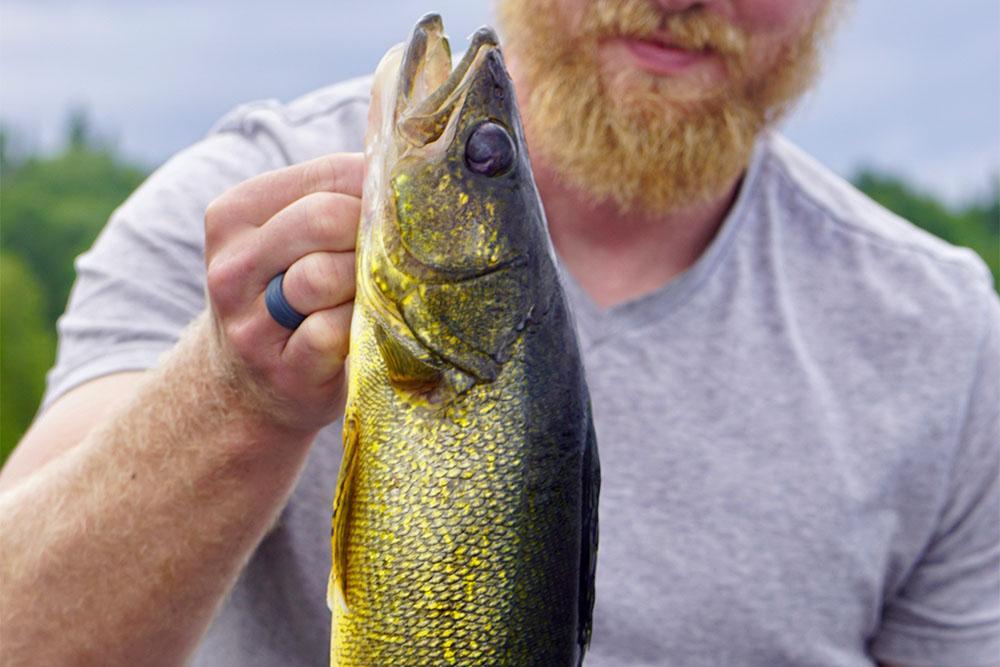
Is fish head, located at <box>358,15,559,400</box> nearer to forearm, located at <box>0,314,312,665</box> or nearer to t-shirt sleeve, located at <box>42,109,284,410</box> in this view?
forearm, located at <box>0,314,312,665</box>

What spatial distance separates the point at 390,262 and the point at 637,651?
63.8 inches

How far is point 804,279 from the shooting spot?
11.7 feet

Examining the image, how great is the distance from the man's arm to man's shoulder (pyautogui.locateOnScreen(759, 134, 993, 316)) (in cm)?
180

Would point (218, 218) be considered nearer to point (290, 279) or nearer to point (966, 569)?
point (290, 279)

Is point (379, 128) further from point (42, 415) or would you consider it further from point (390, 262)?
point (42, 415)

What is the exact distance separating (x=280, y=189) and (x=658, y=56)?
1.38 meters

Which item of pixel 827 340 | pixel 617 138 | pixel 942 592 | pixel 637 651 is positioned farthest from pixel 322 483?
pixel 942 592

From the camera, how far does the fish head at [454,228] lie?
204cm

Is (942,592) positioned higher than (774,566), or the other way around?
(774,566)

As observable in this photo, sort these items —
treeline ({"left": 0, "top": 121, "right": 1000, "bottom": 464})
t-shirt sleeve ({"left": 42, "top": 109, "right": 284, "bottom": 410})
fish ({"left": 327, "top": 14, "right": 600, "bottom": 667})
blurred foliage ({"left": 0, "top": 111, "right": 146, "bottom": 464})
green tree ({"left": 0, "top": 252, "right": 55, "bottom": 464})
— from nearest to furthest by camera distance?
fish ({"left": 327, "top": 14, "right": 600, "bottom": 667}) → t-shirt sleeve ({"left": 42, "top": 109, "right": 284, "bottom": 410}) → green tree ({"left": 0, "top": 252, "right": 55, "bottom": 464}) → blurred foliage ({"left": 0, "top": 111, "right": 146, "bottom": 464}) → treeline ({"left": 0, "top": 121, "right": 1000, "bottom": 464})

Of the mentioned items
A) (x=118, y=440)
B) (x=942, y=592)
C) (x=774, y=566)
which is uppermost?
(x=118, y=440)

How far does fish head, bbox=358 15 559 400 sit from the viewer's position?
2.04m

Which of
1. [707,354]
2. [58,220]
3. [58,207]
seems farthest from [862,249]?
[58,207]

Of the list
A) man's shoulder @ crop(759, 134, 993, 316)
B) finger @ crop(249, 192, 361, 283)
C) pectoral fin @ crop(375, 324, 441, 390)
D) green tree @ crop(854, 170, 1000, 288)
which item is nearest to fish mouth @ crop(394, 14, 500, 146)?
finger @ crop(249, 192, 361, 283)
